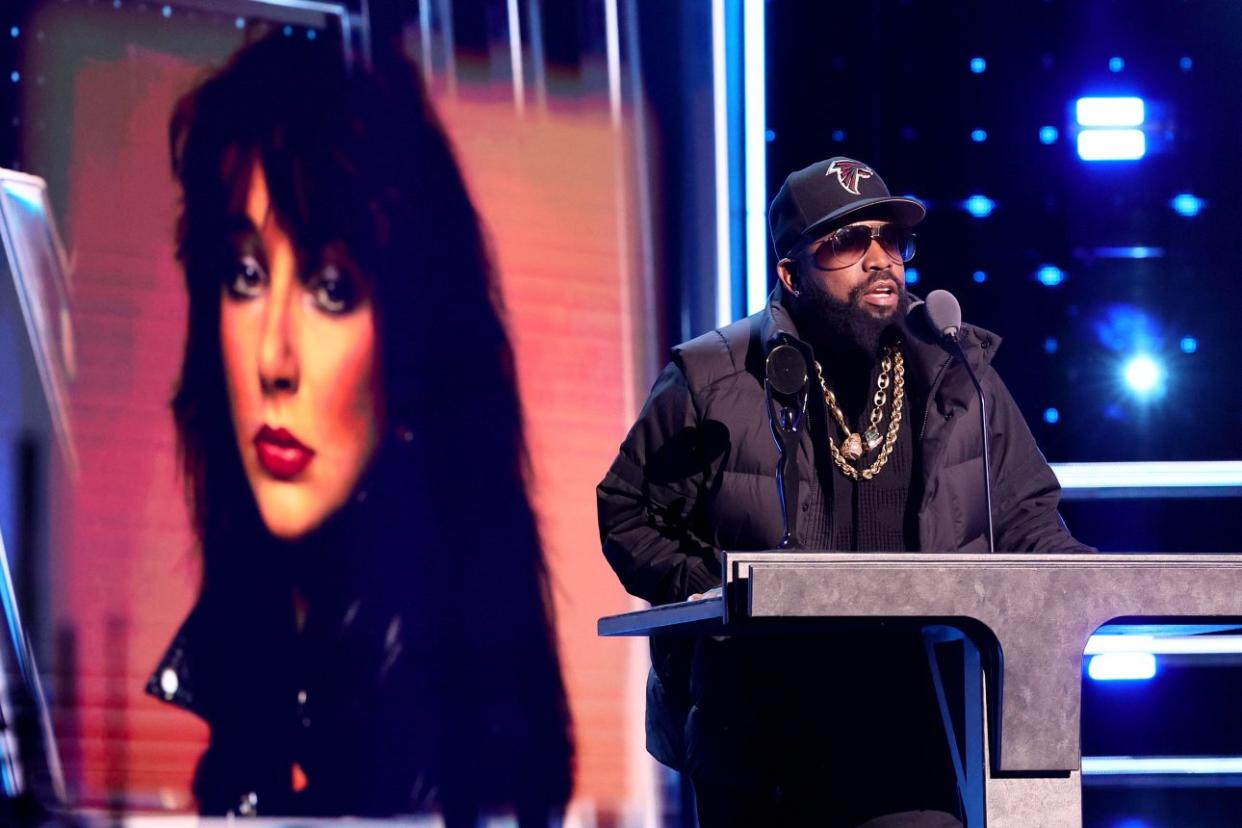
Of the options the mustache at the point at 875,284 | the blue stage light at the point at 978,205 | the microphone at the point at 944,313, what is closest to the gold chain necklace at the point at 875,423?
the mustache at the point at 875,284

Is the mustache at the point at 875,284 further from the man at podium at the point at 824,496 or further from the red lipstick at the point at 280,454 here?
the red lipstick at the point at 280,454

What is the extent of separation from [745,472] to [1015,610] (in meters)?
0.90

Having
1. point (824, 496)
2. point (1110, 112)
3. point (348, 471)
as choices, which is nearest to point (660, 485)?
point (824, 496)

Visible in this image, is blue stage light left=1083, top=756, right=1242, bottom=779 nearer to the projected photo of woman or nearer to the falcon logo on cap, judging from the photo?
the projected photo of woman

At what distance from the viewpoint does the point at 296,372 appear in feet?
13.8

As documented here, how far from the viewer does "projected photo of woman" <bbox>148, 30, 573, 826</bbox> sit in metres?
4.09

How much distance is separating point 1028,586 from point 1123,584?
0.37 feet

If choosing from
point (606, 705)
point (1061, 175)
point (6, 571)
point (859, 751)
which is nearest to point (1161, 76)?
point (1061, 175)

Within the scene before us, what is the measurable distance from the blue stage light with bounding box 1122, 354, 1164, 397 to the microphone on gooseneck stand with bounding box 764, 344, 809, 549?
81.2 inches

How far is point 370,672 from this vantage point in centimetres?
410

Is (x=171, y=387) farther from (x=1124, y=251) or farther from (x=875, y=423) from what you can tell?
(x=1124, y=251)

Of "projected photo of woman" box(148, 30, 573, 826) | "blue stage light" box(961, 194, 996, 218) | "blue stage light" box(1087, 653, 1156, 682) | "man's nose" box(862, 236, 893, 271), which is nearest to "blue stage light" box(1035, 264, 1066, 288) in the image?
"blue stage light" box(961, 194, 996, 218)

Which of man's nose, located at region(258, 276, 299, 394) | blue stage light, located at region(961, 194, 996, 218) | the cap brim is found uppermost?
blue stage light, located at region(961, 194, 996, 218)

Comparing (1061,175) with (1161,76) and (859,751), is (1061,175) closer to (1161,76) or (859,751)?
(1161,76)
